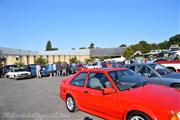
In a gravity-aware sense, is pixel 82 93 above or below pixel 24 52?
below

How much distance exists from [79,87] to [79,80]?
0.27m

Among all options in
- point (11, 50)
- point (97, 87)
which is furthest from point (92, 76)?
point (11, 50)

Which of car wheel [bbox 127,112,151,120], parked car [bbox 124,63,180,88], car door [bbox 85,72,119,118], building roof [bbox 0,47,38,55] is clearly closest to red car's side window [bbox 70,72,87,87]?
car door [bbox 85,72,119,118]

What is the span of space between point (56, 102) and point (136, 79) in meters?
3.97

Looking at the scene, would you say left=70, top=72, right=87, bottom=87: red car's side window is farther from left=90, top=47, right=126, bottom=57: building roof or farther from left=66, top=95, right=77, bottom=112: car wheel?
left=90, top=47, right=126, bottom=57: building roof

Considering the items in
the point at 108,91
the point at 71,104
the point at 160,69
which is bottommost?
the point at 71,104

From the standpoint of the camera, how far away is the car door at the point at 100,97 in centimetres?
551

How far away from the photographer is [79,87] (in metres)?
6.92

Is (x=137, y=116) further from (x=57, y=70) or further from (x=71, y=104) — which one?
(x=57, y=70)

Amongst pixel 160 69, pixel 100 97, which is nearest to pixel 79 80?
pixel 100 97

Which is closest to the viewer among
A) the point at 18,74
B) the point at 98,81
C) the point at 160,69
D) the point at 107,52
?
the point at 98,81

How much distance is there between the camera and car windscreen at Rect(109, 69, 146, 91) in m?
5.67

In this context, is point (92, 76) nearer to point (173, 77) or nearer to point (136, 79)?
point (136, 79)

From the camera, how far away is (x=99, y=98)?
234 inches
